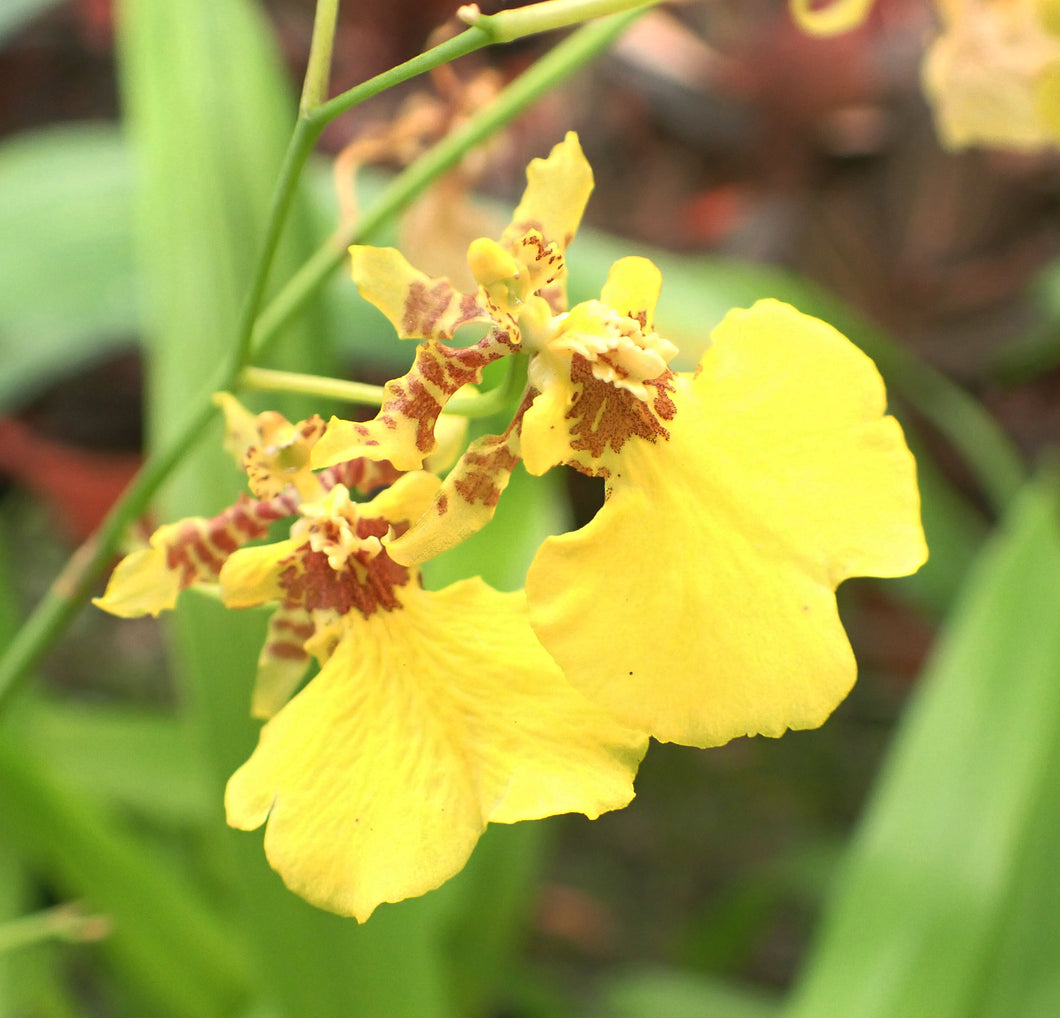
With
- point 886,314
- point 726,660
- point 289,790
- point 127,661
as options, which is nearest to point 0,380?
point 127,661

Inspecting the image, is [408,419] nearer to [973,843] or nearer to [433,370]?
[433,370]

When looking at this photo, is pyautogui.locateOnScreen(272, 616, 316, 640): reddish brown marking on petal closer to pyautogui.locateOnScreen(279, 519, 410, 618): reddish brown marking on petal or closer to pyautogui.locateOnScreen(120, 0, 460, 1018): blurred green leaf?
pyautogui.locateOnScreen(279, 519, 410, 618): reddish brown marking on petal

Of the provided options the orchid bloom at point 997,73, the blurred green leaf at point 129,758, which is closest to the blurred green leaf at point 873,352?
the orchid bloom at point 997,73

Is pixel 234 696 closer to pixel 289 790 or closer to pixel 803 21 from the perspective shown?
pixel 289 790

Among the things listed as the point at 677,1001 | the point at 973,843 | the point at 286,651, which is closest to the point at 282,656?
the point at 286,651

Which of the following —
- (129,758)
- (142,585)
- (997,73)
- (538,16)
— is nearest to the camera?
(538,16)

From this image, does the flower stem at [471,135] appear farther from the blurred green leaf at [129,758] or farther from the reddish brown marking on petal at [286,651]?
the blurred green leaf at [129,758]

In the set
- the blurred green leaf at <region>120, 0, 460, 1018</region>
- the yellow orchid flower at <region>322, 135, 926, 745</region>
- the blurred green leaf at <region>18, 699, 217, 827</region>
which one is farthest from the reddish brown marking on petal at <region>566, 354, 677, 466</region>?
the blurred green leaf at <region>18, 699, 217, 827</region>
